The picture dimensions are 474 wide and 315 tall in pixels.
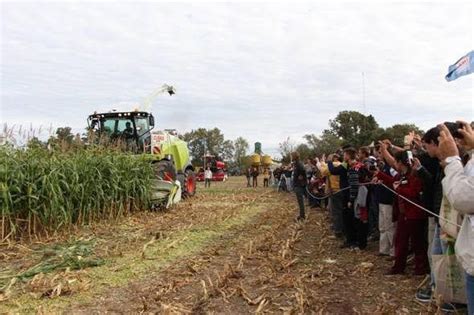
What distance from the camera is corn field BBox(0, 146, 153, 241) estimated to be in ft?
28.2

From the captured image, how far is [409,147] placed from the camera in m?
6.81

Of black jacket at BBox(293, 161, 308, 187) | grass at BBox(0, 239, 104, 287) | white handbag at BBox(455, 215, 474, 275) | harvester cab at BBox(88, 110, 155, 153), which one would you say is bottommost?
grass at BBox(0, 239, 104, 287)

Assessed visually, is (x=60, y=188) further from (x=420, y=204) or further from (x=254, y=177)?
(x=254, y=177)

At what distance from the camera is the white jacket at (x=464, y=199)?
3.09 m

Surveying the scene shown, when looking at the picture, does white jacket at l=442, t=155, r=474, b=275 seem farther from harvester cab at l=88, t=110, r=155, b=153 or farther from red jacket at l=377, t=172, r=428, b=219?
harvester cab at l=88, t=110, r=155, b=153

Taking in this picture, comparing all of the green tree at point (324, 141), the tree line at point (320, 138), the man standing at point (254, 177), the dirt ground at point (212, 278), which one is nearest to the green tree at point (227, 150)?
the tree line at point (320, 138)

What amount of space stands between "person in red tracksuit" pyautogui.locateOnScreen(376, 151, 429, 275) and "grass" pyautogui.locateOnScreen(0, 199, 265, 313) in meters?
3.33

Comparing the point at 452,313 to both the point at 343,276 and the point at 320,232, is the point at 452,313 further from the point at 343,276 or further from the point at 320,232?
the point at 320,232

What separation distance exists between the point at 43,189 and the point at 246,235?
4.10 metres

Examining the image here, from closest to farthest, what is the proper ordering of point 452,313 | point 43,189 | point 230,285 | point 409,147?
1. point 452,313
2. point 230,285
3. point 409,147
4. point 43,189

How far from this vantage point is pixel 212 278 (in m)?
6.30

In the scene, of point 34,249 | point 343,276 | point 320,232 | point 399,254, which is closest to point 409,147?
point 399,254

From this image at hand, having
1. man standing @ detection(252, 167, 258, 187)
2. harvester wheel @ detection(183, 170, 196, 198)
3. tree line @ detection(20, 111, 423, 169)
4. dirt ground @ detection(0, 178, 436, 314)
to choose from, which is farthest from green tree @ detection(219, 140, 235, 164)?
dirt ground @ detection(0, 178, 436, 314)

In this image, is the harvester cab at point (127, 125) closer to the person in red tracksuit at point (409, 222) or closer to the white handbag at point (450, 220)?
the person in red tracksuit at point (409, 222)
